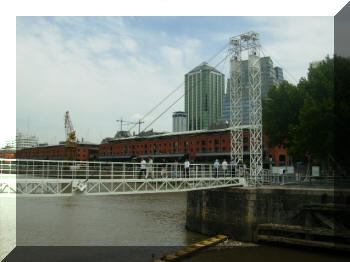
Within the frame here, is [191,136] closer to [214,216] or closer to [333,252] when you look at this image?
[214,216]

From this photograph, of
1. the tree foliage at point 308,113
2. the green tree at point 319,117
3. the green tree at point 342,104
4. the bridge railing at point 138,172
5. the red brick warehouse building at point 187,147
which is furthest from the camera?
the red brick warehouse building at point 187,147

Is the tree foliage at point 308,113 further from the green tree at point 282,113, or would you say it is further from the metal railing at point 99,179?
the metal railing at point 99,179

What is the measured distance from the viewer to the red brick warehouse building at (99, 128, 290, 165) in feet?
209

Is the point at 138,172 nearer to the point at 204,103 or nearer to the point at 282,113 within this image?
the point at 282,113

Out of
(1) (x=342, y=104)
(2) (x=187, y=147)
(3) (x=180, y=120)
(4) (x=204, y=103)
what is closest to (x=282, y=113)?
(1) (x=342, y=104)

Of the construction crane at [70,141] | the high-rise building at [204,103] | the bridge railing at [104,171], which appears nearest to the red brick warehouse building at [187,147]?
the construction crane at [70,141]

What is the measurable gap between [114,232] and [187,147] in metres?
54.6

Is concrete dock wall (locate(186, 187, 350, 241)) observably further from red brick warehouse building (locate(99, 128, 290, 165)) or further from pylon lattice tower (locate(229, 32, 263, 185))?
red brick warehouse building (locate(99, 128, 290, 165))

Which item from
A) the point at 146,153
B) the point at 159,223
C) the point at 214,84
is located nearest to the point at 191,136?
the point at 146,153

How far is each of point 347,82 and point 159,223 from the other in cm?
1783

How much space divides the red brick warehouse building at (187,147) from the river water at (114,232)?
3335 centimetres

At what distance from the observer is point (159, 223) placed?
26188 millimetres

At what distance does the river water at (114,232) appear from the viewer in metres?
17.4

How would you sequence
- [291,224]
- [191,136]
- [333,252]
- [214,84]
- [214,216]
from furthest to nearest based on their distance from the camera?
[214,84] → [191,136] → [214,216] → [291,224] → [333,252]
